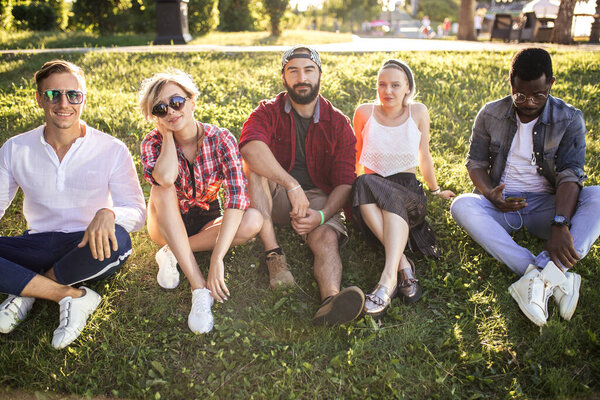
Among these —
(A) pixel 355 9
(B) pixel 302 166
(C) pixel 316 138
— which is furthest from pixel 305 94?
(A) pixel 355 9

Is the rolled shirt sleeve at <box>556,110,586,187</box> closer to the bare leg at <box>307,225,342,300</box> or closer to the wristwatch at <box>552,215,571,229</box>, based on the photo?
the wristwatch at <box>552,215,571,229</box>

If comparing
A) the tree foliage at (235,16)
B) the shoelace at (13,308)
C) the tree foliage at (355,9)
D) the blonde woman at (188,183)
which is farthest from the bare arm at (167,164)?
the tree foliage at (355,9)

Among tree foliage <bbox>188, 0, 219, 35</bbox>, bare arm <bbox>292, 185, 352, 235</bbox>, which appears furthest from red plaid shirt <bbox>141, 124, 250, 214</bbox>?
tree foliage <bbox>188, 0, 219, 35</bbox>

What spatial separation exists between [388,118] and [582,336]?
2.36 metres

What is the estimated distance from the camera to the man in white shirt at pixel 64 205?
10.8ft

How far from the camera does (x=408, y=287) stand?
11.8 ft

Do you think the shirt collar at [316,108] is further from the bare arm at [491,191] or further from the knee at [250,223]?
the bare arm at [491,191]

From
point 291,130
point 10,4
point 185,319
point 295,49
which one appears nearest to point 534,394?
point 185,319

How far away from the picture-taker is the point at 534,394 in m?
2.83

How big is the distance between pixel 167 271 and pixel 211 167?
0.94 metres

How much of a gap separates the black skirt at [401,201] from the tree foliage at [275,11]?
14.6 metres

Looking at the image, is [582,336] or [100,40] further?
[100,40]

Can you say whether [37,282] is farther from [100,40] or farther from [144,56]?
[100,40]

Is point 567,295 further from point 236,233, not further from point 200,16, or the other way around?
point 200,16
